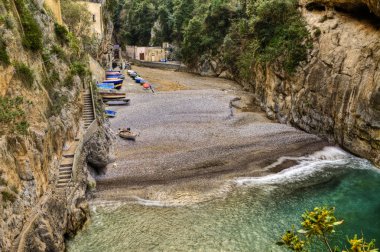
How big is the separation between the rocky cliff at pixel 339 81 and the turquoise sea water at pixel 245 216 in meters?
4.57

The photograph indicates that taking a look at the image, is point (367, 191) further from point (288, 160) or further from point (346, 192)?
point (288, 160)

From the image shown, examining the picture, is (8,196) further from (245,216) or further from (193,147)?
(193,147)

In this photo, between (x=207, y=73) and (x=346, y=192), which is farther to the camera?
(x=207, y=73)

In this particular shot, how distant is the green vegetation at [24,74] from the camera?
19639mm

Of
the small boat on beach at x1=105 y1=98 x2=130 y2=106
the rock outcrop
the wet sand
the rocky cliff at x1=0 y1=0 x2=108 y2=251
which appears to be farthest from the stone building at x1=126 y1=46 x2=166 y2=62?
the rocky cliff at x1=0 y1=0 x2=108 y2=251

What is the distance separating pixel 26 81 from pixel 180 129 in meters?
21.6

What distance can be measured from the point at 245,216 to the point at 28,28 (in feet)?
61.8

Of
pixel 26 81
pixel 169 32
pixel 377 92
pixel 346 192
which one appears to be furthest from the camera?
pixel 169 32

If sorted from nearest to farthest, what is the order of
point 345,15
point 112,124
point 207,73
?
point 345,15 < point 112,124 < point 207,73

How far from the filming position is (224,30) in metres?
73.0

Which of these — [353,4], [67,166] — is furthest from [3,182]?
[353,4]

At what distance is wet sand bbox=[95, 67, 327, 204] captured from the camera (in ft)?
88.5

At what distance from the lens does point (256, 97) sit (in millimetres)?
53750

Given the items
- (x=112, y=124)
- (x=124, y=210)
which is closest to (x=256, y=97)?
(x=112, y=124)
